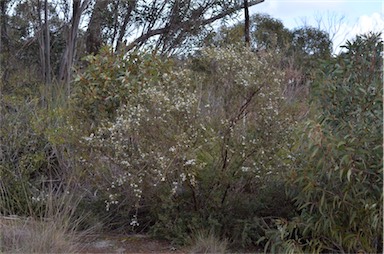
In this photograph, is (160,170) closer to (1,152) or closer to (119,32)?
(1,152)

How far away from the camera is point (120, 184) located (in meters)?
5.57

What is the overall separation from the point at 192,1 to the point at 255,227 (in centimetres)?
640

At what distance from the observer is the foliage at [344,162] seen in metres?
4.29

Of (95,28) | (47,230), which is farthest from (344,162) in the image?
(95,28)

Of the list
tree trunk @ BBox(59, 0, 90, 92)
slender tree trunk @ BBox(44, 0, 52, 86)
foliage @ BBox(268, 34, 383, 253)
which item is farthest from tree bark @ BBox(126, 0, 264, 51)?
Result: foliage @ BBox(268, 34, 383, 253)

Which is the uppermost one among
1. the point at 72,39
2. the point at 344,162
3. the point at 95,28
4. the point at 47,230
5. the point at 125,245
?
the point at 95,28

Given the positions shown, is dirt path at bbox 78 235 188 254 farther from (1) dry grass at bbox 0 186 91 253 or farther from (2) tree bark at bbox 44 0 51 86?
(2) tree bark at bbox 44 0 51 86

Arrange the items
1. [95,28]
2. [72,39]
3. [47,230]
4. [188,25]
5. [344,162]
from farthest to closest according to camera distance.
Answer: [95,28]
[188,25]
[72,39]
[47,230]
[344,162]

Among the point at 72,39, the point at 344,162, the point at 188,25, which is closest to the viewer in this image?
the point at 344,162

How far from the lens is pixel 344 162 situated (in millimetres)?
4234

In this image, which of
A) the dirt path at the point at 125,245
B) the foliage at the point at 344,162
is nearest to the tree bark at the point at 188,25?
the dirt path at the point at 125,245

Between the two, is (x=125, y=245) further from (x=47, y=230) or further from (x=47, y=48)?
(x=47, y=48)

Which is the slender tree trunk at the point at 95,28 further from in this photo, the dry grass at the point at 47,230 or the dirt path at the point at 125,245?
the dirt path at the point at 125,245

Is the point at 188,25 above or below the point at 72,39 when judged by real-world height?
above
